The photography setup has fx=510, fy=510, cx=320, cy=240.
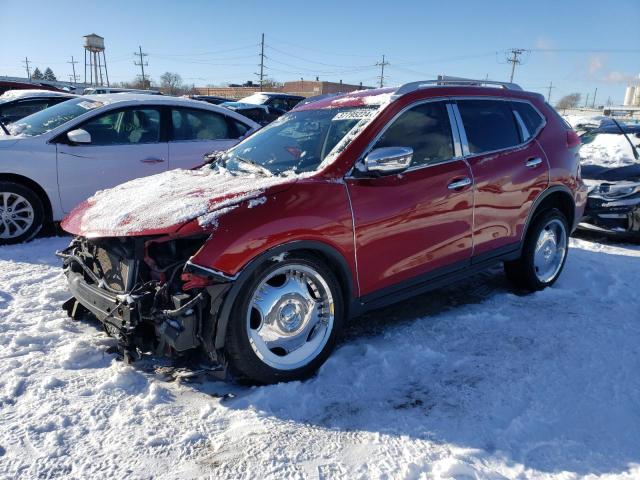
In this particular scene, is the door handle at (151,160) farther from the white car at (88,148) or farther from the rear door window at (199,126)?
the rear door window at (199,126)

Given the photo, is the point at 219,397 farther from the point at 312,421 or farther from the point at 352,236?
the point at 352,236

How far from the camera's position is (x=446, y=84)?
13.5ft

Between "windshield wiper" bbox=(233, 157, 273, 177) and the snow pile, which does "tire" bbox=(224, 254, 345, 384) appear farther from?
the snow pile

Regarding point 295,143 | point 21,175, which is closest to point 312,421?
point 295,143

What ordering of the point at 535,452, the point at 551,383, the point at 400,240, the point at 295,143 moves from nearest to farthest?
the point at 535,452, the point at 551,383, the point at 400,240, the point at 295,143

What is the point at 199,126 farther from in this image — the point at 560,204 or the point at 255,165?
the point at 560,204

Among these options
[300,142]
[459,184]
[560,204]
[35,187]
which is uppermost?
[300,142]

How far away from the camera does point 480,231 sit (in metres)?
4.07

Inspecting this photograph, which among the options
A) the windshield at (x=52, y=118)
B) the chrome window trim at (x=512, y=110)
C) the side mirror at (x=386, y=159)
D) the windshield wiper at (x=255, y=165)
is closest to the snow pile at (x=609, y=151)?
the chrome window trim at (x=512, y=110)

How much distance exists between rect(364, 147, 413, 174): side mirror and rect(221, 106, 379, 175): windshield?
248 millimetres

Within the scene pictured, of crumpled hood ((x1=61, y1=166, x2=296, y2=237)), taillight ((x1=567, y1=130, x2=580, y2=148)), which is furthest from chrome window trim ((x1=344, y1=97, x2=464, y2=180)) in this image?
taillight ((x1=567, y1=130, x2=580, y2=148))

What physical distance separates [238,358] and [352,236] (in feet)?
3.32

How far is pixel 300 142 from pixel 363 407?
1.96 m

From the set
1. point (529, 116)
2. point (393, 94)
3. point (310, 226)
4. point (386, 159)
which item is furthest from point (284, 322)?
point (529, 116)
